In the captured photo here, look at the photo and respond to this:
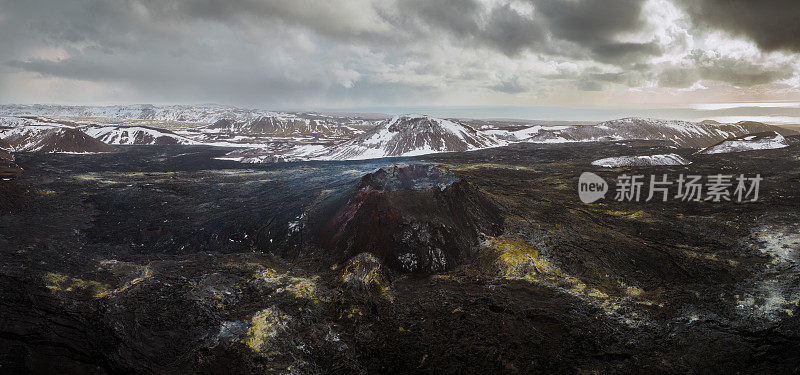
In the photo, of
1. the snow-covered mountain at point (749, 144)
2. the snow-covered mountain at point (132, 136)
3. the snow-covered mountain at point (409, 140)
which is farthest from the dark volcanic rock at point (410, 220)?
the snow-covered mountain at point (132, 136)

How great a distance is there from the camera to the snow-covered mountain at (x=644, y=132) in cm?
15750

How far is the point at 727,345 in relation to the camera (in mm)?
12680

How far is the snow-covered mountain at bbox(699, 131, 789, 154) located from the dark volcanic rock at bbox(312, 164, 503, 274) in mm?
103516

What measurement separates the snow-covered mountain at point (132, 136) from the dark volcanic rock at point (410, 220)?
150 m

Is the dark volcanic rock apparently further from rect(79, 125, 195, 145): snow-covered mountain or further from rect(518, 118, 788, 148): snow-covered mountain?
rect(79, 125, 195, 145): snow-covered mountain

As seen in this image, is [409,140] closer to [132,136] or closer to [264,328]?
[264,328]

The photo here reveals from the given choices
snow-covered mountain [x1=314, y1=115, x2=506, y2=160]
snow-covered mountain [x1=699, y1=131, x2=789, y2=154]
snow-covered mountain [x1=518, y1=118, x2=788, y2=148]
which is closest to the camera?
snow-covered mountain [x1=699, y1=131, x2=789, y2=154]

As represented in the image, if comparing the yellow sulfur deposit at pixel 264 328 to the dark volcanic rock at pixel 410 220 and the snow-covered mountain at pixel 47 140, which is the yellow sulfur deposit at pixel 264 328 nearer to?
the dark volcanic rock at pixel 410 220

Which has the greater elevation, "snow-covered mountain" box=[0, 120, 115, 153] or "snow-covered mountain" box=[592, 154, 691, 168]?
"snow-covered mountain" box=[0, 120, 115, 153]

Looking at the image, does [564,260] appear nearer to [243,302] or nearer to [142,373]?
[243,302]

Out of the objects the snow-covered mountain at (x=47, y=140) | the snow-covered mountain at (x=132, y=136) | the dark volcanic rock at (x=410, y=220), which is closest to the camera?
the dark volcanic rock at (x=410, y=220)

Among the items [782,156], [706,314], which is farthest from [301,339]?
[782,156]

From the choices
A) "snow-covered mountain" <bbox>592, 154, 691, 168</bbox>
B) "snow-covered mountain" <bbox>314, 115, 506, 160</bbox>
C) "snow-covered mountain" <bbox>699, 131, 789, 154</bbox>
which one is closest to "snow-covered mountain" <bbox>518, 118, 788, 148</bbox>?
"snow-covered mountain" <bbox>314, 115, 506, 160</bbox>

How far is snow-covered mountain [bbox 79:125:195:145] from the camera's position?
132m
